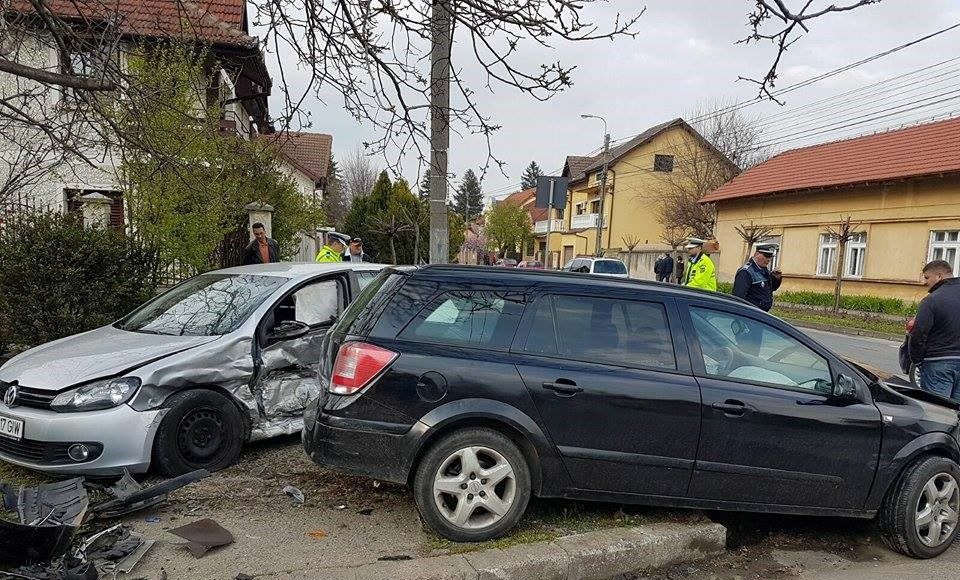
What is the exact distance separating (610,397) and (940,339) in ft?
11.8

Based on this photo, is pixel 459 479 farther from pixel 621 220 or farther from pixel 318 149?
pixel 621 220

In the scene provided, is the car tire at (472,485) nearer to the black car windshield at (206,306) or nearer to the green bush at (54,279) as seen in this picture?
the black car windshield at (206,306)

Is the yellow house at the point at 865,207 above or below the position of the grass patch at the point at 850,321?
above

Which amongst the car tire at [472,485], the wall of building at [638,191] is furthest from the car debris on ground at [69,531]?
the wall of building at [638,191]

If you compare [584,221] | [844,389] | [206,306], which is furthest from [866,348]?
[584,221]

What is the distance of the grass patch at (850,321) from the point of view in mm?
16062

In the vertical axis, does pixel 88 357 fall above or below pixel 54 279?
below

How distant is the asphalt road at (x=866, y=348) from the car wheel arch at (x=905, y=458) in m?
6.46

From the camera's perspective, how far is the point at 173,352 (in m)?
4.13

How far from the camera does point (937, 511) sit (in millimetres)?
3725

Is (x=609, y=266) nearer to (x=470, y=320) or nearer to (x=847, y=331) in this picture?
(x=847, y=331)

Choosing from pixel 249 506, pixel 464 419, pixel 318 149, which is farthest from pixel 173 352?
pixel 318 149

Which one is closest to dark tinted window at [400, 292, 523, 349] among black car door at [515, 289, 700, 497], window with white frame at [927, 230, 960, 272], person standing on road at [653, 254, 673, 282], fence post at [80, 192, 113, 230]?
black car door at [515, 289, 700, 497]

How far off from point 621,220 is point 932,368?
37400mm
